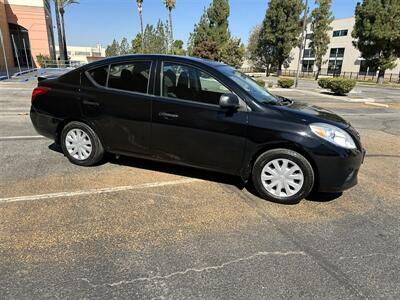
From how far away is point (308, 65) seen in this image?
67.8 meters

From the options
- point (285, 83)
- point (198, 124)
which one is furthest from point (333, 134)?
point (285, 83)

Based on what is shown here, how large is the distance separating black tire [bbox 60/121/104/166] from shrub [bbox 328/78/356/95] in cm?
1882

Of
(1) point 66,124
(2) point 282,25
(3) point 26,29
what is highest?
(2) point 282,25

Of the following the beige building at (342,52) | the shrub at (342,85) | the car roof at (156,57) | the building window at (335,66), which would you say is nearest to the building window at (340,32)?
the beige building at (342,52)

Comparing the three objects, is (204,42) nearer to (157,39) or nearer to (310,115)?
(157,39)

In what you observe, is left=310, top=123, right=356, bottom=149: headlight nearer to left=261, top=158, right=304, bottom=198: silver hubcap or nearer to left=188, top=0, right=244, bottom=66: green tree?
left=261, top=158, right=304, bottom=198: silver hubcap

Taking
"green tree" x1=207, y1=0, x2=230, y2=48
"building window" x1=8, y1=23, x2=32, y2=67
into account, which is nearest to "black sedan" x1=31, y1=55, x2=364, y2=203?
"building window" x1=8, y1=23, x2=32, y2=67

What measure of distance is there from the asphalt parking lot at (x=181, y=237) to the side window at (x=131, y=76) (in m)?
1.23

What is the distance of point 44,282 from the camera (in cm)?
244

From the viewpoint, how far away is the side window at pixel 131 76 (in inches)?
169

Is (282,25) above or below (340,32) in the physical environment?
below

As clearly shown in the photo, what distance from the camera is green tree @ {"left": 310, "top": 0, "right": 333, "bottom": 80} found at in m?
43.8

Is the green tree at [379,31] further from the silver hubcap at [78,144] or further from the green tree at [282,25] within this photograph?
the silver hubcap at [78,144]

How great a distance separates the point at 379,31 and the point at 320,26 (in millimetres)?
15299
